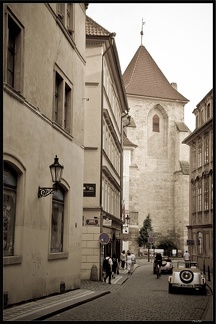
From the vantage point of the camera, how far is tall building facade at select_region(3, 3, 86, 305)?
13508 millimetres

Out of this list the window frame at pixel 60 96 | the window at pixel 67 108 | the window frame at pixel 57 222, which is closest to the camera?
the window frame at pixel 57 222

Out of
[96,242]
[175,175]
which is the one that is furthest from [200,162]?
[175,175]

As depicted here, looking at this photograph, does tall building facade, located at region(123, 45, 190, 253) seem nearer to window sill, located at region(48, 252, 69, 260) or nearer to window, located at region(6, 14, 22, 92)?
window sill, located at region(48, 252, 69, 260)

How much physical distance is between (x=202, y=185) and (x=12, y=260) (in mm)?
31574

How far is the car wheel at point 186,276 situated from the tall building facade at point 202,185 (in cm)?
1789

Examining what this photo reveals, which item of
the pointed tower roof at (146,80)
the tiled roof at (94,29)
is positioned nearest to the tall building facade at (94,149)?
the tiled roof at (94,29)

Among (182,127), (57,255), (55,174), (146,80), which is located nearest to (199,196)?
(57,255)

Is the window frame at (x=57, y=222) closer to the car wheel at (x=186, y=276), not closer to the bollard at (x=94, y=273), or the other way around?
the car wheel at (x=186, y=276)

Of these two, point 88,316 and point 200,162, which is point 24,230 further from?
point 200,162

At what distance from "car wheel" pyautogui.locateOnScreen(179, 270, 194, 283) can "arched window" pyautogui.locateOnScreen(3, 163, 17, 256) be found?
9052 millimetres

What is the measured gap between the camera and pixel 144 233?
68.0 m

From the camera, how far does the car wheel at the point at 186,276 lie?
21.0 metres

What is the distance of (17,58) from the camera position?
555 inches

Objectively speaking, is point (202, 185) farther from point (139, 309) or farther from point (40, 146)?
point (139, 309)
